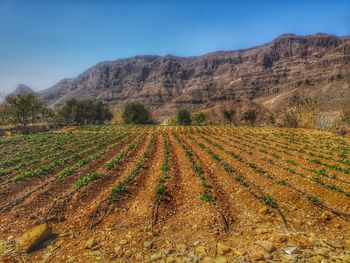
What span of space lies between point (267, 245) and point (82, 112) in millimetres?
85170

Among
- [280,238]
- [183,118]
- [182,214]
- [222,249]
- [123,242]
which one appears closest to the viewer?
[222,249]

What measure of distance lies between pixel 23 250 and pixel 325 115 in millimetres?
68388

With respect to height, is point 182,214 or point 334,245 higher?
point 182,214

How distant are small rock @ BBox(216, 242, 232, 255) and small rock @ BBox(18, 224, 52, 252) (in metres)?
5.54

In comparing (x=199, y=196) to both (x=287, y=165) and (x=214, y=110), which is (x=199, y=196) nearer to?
(x=287, y=165)

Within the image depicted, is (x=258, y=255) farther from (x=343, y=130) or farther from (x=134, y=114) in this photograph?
A: (x=134, y=114)

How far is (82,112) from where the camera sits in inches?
3157

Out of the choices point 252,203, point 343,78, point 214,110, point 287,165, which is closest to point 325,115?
point 287,165

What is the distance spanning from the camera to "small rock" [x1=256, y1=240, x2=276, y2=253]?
5.72 m

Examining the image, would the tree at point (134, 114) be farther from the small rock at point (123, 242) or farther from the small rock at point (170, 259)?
the small rock at point (170, 259)

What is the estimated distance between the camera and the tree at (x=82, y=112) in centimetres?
7869

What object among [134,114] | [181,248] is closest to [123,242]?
[181,248]

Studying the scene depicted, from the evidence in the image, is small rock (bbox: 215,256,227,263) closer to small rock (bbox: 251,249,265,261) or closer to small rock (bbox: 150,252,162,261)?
small rock (bbox: 251,249,265,261)

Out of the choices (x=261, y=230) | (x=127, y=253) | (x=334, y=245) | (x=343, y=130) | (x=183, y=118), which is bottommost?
(x=343, y=130)
